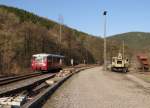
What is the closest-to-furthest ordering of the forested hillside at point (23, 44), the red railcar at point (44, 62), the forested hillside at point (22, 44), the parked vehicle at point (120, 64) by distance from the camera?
1. the red railcar at point (44, 62)
2. the parked vehicle at point (120, 64)
3. the forested hillside at point (23, 44)
4. the forested hillside at point (22, 44)

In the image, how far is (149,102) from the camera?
15.2m

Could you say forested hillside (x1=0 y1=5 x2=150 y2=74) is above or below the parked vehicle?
above

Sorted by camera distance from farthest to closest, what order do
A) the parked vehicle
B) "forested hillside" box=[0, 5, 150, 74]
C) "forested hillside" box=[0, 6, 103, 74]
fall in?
"forested hillside" box=[0, 6, 103, 74]
"forested hillside" box=[0, 5, 150, 74]
the parked vehicle

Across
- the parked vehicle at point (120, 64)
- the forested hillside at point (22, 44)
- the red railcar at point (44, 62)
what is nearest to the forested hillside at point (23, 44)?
the forested hillside at point (22, 44)

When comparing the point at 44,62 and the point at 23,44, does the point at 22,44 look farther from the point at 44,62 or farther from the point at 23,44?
the point at 44,62

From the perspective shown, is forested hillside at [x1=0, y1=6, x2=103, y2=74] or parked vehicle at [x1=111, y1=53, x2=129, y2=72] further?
forested hillside at [x1=0, y1=6, x2=103, y2=74]

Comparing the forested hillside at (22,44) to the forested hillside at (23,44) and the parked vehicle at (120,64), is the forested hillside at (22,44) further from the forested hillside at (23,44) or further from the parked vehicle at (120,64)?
the parked vehicle at (120,64)

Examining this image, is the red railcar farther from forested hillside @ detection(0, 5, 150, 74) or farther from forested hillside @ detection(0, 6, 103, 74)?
forested hillside @ detection(0, 6, 103, 74)

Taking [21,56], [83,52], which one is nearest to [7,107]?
[21,56]

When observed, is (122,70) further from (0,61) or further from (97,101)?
(97,101)

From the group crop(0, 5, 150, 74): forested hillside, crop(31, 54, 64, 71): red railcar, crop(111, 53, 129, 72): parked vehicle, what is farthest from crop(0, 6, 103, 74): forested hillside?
crop(111, 53, 129, 72): parked vehicle

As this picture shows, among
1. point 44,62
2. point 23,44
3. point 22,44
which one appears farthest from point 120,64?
point 23,44

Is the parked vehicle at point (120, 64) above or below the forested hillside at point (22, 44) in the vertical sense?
below

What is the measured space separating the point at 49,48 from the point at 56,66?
41.3 meters
